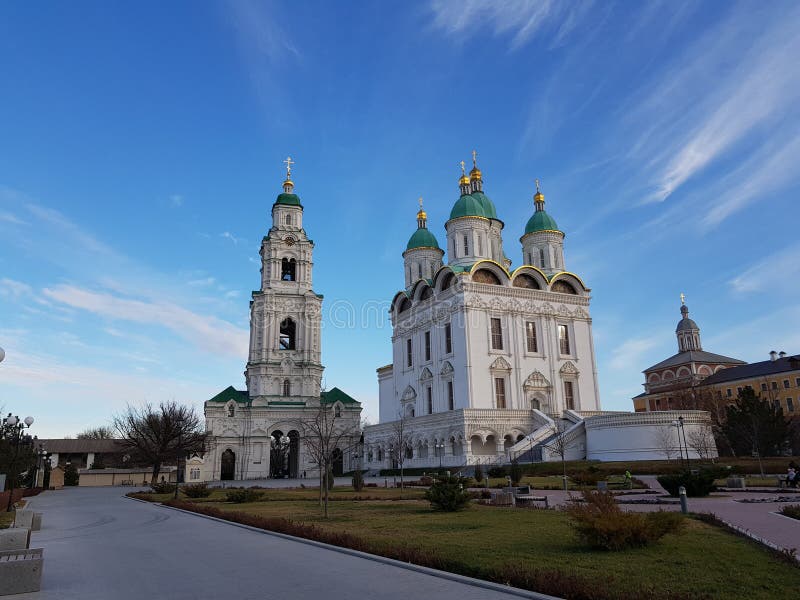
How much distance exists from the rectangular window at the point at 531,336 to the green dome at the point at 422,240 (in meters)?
15.4

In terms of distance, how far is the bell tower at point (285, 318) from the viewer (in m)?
58.1

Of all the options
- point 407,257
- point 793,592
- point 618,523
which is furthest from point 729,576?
point 407,257

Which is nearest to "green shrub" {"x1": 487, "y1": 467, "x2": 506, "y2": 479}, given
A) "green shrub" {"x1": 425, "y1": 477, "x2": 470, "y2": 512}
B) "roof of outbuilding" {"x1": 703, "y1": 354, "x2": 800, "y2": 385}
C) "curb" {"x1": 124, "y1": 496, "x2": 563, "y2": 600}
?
"green shrub" {"x1": 425, "y1": 477, "x2": 470, "y2": 512}

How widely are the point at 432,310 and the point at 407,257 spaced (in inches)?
451

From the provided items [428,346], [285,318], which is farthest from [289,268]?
[428,346]

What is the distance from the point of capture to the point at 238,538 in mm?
13109

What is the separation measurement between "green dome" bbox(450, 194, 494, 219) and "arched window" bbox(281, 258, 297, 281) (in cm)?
1688

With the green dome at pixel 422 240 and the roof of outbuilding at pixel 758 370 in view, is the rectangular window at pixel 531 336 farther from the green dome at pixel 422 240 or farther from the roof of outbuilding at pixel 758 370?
the roof of outbuilding at pixel 758 370

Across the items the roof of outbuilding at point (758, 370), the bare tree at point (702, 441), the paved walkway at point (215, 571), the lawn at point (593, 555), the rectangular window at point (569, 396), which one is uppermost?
the roof of outbuilding at point (758, 370)

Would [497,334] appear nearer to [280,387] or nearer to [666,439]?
[666,439]

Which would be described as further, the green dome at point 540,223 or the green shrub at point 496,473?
the green dome at point 540,223

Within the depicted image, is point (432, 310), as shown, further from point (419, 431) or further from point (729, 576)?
point (729, 576)

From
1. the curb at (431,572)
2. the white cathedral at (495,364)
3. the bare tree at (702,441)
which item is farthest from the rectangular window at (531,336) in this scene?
the curb at (431,572)

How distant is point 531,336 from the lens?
54.1m
